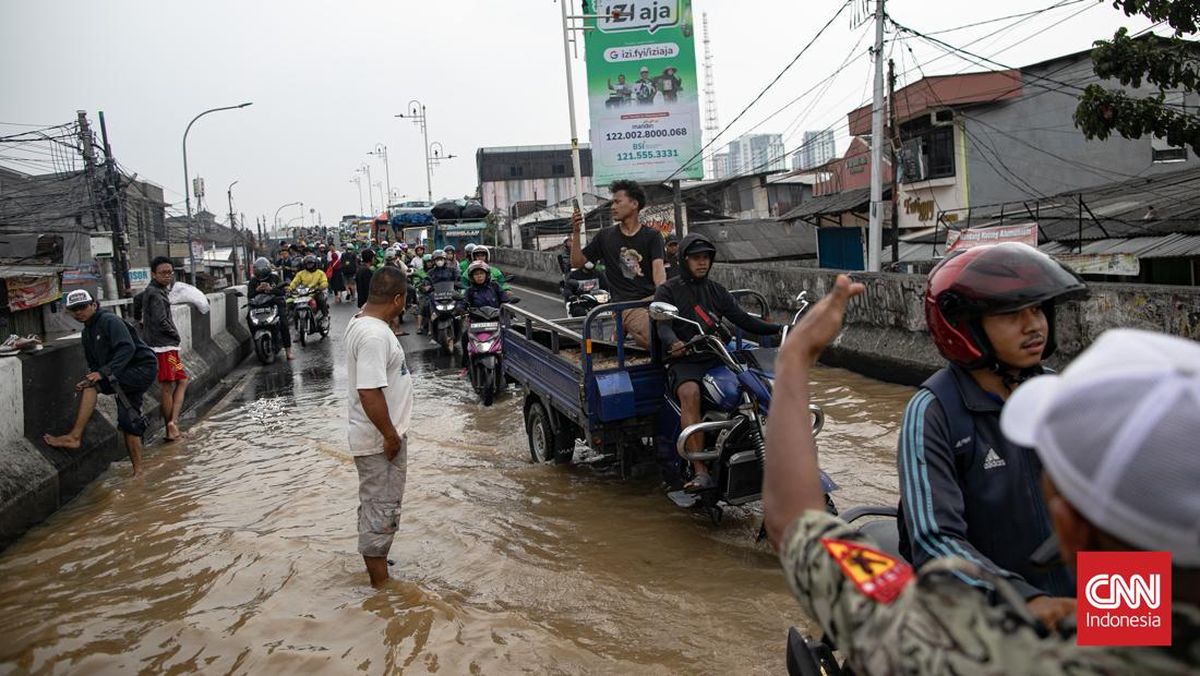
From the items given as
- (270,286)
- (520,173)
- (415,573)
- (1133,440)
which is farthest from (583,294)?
(520,173)

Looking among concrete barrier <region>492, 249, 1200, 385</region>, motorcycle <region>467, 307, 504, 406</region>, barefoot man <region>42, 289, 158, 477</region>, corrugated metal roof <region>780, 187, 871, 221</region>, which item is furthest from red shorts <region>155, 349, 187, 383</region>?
corrugated metal roof <region>780, 187, 871, 221</region>

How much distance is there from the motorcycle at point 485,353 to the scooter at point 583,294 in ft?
3.14

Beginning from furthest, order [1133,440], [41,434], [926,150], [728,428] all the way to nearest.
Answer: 1. [926,150]
2. [41,434]
3. [728,428]
4. [1133,440]

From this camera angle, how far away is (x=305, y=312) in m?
17.0

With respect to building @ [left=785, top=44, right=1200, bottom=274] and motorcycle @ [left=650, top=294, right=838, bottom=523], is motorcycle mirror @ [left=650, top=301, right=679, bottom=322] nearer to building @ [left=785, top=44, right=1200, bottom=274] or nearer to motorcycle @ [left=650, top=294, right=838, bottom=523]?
motorcycle @ [left=650, top=294, right=838, bottom=523]

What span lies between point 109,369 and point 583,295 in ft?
15.9

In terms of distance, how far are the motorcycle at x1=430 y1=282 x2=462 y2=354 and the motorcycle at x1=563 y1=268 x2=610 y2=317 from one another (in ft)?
8.28

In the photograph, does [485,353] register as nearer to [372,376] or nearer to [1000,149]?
[372,376]

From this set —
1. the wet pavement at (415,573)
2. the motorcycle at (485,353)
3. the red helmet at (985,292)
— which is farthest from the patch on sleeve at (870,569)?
the motorcycle at (485,353)

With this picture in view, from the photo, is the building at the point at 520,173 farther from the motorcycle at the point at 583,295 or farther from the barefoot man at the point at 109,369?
the barefoot man at the point at 109,369

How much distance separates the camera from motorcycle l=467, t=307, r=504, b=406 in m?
10.4

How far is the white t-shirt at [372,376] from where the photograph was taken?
4.64 m

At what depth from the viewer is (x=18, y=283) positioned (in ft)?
65.2

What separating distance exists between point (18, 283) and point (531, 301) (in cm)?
1192
